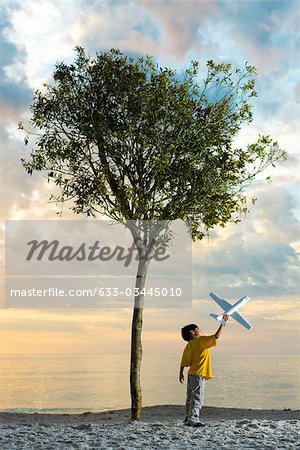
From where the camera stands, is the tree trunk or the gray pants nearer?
the gray pants

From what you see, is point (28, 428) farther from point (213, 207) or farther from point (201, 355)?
point (213, 207)

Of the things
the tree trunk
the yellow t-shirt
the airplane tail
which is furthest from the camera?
the tree trunk

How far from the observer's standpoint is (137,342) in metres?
15.6

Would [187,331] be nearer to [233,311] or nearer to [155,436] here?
[233,311]

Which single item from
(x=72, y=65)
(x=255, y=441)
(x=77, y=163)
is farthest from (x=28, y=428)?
(x=72, y=65)

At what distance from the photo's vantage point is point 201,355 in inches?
539

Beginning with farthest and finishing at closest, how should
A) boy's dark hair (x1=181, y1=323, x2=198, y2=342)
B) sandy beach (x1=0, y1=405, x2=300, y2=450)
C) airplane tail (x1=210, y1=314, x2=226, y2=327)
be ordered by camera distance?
boy's dark hair (x1=181, y1=323, x2=198, y2=342), airplane tail (x1=210, y1=314, x2=226, y2=327), sandy beach (x1=0, y1=405, x2=300, y2=450)

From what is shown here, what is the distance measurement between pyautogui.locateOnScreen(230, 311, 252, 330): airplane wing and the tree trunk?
294 centimetres

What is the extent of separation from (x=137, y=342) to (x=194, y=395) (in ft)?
7.79

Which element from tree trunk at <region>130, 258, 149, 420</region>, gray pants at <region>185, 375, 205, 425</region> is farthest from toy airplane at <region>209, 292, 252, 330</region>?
Answer: tree trunk at <region>130, 258, 149, 420</region>

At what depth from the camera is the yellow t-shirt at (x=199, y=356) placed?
13.7m

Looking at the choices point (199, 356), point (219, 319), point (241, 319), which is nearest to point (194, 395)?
point (199, 356)

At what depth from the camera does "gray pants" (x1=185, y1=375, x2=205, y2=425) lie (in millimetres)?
13680

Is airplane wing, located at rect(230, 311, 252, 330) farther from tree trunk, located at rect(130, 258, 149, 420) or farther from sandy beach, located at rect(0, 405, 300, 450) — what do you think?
tree trunk, located at rect(130, 258, 149, 420)
